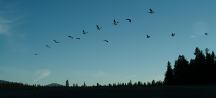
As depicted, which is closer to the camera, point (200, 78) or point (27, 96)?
point (27, 96)

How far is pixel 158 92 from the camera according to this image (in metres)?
64.4

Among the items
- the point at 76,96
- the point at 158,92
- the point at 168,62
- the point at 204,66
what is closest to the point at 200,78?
the point at 204,66

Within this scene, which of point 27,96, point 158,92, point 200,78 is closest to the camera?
point 27,96

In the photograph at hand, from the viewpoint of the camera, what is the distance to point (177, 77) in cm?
15000

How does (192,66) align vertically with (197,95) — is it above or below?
above

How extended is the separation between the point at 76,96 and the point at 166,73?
98539 millimetres

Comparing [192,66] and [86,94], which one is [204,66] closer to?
[192,66]

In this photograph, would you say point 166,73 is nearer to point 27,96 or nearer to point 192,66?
point 192,66

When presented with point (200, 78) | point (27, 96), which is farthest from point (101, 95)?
point (200, 78)

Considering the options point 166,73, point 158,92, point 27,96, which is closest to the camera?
point 27,96

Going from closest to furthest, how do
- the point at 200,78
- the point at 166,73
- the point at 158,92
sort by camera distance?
the point at 158,92, the point at 200,78, the point at 166,73

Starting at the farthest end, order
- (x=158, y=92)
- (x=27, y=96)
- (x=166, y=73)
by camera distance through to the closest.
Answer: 1. (x=166, y=73)
2. (x=158, y=92)
3. (x=27, y=96)

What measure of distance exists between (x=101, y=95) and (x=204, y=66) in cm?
9236

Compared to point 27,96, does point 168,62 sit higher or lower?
higher
